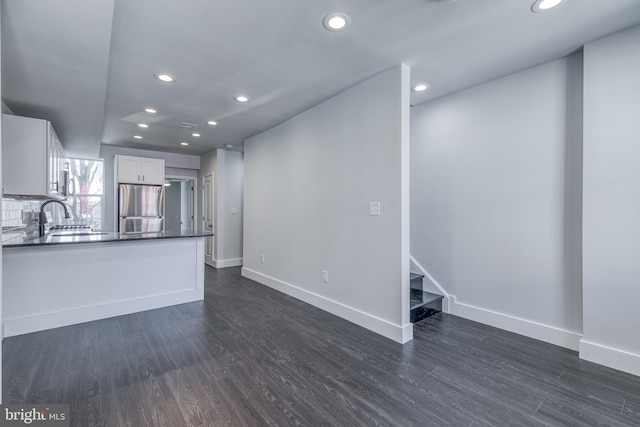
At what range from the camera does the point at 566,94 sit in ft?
8.96

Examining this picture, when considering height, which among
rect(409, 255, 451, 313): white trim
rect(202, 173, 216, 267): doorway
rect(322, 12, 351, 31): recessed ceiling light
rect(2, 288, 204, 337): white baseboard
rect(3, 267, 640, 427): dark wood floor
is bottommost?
rect(3, 267, 640, 427): dark wood floor

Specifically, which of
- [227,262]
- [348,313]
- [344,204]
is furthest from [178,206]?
[348,313]

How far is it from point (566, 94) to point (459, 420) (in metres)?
2.86

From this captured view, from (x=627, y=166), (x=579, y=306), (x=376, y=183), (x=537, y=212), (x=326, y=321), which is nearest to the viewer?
(x=627, y=166)

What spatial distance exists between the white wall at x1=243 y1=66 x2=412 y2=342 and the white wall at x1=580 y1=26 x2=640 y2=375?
1457mm

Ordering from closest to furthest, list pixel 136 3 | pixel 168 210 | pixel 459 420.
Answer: pixel 459 420, pixel 136 3, pixel 168 210

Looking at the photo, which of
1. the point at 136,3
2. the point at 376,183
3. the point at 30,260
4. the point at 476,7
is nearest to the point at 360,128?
the point at 376,183

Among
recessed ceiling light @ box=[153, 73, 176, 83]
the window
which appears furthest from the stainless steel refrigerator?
recessed ceiling light @ box=[153, 73, 176, 83]

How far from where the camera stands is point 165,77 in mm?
→ 3018

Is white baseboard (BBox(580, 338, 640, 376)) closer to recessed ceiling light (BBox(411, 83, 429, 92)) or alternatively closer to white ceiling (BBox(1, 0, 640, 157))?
white ceiling (BBox(1, 0, 640, 157))

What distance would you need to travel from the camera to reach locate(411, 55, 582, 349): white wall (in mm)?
2732

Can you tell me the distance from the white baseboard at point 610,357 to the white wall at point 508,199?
17 centimetres

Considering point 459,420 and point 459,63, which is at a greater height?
point 459,63

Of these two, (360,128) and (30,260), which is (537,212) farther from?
(30,260)
